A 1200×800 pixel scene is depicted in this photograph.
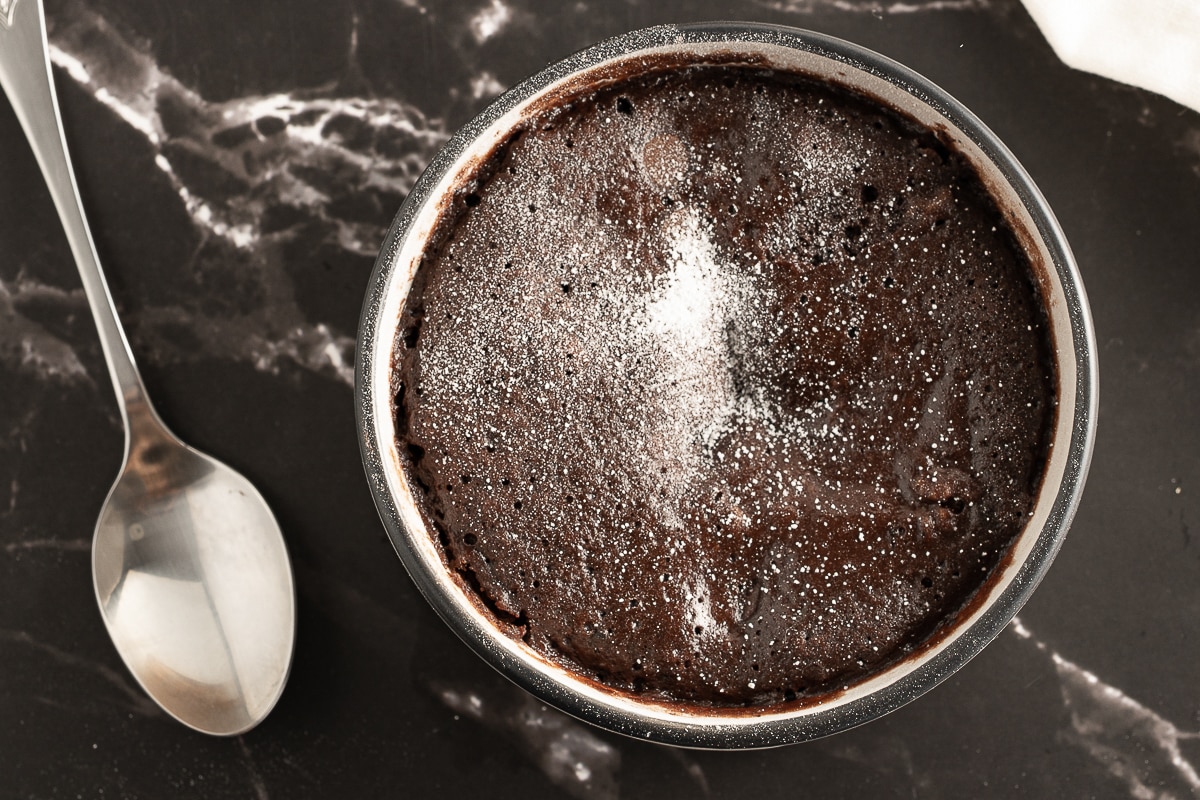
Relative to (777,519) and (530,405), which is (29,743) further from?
(777,519)

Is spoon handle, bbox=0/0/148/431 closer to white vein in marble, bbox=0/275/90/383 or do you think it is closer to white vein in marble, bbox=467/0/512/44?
white vein in marble, bbox=0/275/90/383

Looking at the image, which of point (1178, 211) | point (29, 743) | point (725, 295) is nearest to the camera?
point (725, 295)

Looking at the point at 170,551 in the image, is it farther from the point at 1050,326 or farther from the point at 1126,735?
the point at 1126,735

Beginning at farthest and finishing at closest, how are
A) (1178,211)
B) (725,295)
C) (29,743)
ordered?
(29,743) → (1178,211) → (725,295)

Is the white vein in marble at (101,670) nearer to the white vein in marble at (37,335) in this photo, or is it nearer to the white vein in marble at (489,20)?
the white vein in marble at (37,335)

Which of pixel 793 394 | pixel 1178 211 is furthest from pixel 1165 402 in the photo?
pixel 793 394

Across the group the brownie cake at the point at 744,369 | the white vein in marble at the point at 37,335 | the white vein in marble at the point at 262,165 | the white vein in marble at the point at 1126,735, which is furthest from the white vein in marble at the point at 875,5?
the white vein in marble at the point at 37,335
